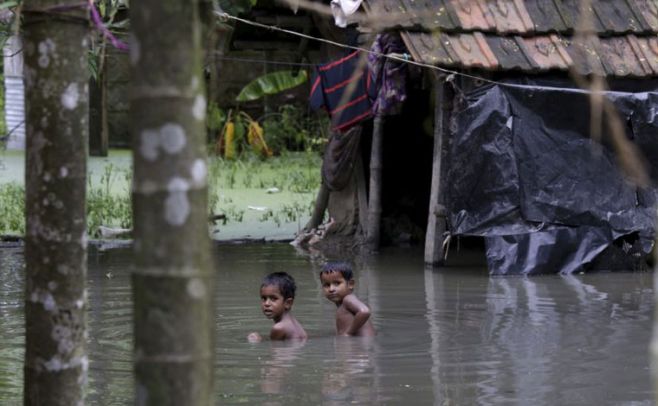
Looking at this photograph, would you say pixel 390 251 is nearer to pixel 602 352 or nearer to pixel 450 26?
pixel 450 26

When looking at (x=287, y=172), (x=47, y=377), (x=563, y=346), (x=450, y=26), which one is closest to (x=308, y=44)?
(x=450, y=26)

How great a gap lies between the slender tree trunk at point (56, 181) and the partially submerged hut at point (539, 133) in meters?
7.39

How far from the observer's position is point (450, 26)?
10.9 metres

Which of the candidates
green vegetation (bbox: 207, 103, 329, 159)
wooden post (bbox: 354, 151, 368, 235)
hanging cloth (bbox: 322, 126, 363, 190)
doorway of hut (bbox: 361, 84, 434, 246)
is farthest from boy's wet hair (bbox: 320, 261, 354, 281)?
green vegetation (bbox: 207, 103, 329, 159)

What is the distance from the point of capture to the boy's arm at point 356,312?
7762 mm

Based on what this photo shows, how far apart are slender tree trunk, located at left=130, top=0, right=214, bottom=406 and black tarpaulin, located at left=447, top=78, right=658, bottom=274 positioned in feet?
28.0

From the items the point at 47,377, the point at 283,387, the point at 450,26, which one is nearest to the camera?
the point at 47,377

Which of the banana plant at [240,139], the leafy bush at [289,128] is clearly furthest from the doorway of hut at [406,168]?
the leafy bush at [289,128]

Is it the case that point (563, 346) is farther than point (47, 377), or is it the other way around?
point (563, 346)

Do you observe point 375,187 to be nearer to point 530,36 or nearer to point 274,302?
point 530,36

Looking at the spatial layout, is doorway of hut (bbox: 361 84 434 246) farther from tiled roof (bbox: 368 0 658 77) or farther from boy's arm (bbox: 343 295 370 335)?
boy's arm (bbox: 343 295 370 335)

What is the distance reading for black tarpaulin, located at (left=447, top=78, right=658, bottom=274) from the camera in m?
11.0

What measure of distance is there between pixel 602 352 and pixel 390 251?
592 centimetres

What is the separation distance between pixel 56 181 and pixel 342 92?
29.9 feet
